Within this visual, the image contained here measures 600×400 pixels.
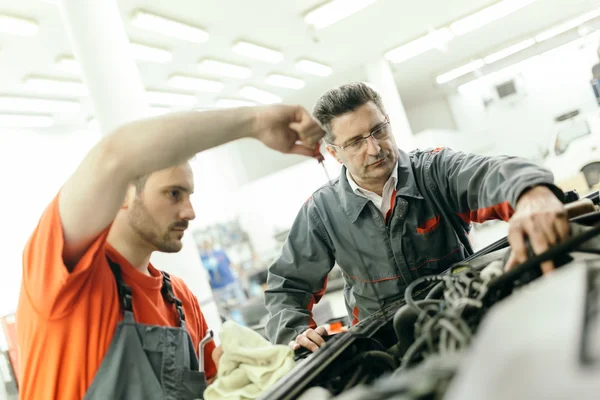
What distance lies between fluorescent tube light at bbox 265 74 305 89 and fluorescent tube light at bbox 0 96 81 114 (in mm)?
3100

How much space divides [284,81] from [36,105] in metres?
3.96

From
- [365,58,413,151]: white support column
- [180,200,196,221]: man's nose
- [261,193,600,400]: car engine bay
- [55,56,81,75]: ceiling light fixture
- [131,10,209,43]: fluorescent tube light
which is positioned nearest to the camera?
[261,193,600,400]: car engine bay

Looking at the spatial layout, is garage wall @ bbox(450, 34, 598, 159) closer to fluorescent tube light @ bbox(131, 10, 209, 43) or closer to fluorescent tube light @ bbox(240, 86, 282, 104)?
fluorescent tube light @ bbox(240, 86, 282, 104)

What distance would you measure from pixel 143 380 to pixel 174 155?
1.73ft

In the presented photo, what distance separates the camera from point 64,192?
2.90ft

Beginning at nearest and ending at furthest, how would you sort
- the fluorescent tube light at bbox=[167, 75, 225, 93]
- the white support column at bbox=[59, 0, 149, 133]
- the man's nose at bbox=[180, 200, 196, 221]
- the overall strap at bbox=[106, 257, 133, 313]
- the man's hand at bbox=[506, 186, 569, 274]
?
the man's hand at bbox=[506, 186, 569, 274] → the overall strap at bbox=[106, 257, 133, 313] → the man's nose at bbox=[180, 200, 196, 221] → the white support column at bbox=[59, 0, 149, 133] → the fluorescent tube light at bbox=[167, 75, 225, 93]

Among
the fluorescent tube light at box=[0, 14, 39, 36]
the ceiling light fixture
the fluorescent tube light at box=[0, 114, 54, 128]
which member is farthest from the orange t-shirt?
the fluorescent tube light at box=[0, 114, 54, 128]

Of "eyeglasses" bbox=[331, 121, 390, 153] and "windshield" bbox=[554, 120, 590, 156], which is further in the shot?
"windshield" bbox=[554, 120, 590, 156]

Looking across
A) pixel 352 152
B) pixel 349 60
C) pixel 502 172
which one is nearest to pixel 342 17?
pixel 349 60

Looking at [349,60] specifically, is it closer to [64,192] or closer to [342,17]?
[342,17]

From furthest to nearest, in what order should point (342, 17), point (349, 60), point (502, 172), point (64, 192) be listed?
point (349, 60) → point (342, 17) → point (502, 172) → point (64, 192)

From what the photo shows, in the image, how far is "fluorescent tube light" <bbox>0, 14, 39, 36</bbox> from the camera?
402 cm

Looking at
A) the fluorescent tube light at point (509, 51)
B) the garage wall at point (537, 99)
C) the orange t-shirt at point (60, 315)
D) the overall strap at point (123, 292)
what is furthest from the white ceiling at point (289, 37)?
the orange t-shirt at point (60, 315)

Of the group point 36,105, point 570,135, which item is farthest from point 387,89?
point 36,105
